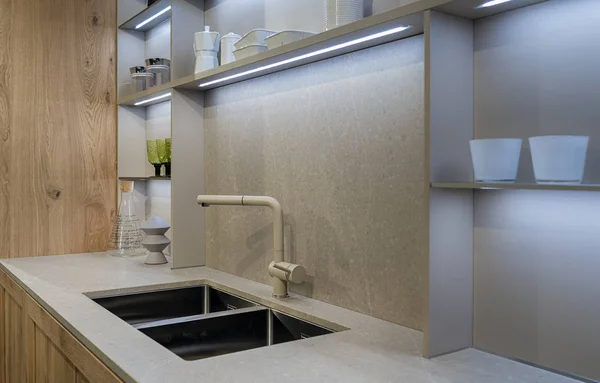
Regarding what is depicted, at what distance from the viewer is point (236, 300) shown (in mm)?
2066

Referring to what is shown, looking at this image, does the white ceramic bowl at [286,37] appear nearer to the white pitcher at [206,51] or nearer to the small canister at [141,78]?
the white pitcher at [206,51]

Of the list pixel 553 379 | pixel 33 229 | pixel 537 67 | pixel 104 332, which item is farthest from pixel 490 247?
pixel 33 229

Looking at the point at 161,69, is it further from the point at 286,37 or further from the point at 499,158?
the point at 499,158

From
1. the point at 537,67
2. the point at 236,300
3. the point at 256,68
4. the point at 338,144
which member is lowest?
the point at 236,300

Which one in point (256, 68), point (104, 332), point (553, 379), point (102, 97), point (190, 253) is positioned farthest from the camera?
point (102, 97)

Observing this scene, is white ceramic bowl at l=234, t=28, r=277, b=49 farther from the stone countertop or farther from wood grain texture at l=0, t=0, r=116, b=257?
wood grain texture at l=0, t=0, r=116, b=257

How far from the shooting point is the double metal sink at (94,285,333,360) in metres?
1.67

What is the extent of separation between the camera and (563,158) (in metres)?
1.00

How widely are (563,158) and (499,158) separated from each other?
0.13 metres

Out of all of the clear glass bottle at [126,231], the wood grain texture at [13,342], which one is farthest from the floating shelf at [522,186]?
the clear glass bottle at [126,231]

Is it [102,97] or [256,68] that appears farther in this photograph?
[102,97]

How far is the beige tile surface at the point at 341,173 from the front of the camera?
1.53m

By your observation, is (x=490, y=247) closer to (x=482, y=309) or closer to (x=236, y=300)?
(x=482, y=309)

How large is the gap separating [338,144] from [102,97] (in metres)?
1.75
